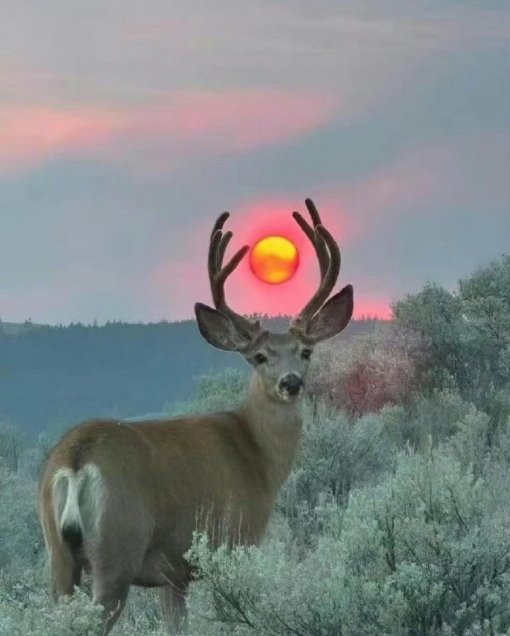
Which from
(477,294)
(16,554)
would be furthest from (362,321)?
(16,554)

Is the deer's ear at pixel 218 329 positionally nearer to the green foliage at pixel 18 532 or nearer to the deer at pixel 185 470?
the deer at pixel 185 470

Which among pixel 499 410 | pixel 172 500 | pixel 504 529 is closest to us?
pixel 504 529

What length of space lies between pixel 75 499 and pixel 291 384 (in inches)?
75.0

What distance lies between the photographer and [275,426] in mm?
8547

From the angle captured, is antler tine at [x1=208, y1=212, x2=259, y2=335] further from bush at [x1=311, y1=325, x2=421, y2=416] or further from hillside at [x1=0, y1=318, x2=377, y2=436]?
hillside at [x1=0, y1=318, x2=377, y2=436]

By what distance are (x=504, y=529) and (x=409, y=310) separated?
1233 centimetres

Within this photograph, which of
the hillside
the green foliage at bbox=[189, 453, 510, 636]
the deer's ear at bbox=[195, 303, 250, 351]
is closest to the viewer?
the green foliage at bbox=[189, 453, 510, 636]

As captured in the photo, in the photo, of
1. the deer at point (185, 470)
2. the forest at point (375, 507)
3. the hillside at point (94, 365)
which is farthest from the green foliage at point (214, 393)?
the hillside at point (94, 365)

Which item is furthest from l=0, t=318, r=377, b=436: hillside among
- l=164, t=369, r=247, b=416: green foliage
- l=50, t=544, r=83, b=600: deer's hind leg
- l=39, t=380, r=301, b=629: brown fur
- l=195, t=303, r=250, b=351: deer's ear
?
l=50, t=544, r=83, b=600: deer's hind leg

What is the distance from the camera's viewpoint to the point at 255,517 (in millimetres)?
7922

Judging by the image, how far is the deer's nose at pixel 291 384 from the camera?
330 inches

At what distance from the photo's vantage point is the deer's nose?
838cm

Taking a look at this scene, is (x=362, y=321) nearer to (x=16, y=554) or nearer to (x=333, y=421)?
(x=333, y=421)

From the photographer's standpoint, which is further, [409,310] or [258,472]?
[409,310]
